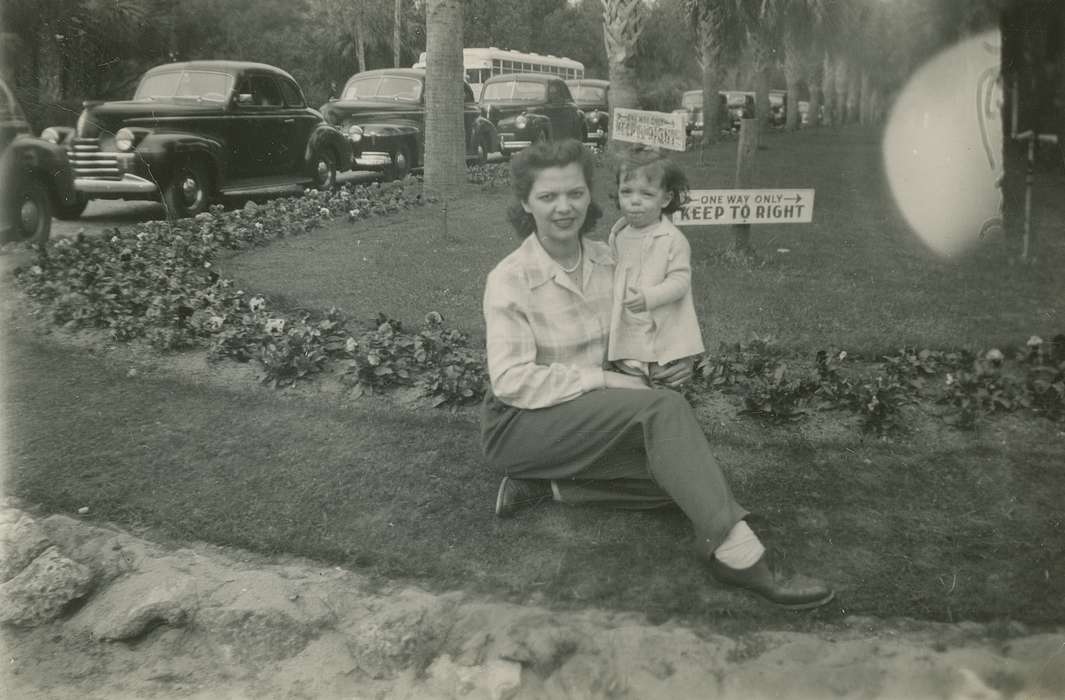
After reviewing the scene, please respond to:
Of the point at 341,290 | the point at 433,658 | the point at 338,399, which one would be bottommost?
the point at 433,658

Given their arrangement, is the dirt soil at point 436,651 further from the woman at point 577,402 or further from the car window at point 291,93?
the car window at point 291,93

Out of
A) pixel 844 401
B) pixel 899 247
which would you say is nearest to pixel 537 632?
pixel 844 401

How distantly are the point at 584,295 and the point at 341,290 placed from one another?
9.60 feet

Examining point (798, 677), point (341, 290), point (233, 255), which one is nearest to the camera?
point (798, 677)

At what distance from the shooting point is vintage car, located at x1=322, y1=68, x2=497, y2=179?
234 inches

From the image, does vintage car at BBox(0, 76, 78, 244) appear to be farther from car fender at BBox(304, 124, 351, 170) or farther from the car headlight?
car fender at BBox(304, 124, 351, 170)

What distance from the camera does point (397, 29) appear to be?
523 centimetres

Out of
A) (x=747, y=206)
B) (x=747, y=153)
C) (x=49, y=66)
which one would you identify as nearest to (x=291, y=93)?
(x=49, y=66)

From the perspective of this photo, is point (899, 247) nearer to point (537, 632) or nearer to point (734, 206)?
point (734, 206)

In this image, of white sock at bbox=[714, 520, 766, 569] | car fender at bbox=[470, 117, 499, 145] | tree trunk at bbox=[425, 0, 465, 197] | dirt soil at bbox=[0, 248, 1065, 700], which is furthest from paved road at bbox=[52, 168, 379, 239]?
white sock at bbox=[714, 520, 766, 569]

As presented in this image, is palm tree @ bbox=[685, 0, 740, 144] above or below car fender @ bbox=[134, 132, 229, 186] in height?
above

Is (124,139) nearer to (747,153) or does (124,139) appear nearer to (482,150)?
(482,150)

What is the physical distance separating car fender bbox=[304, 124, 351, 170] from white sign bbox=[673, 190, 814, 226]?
2.90 metres

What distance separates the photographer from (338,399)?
13.7ft
